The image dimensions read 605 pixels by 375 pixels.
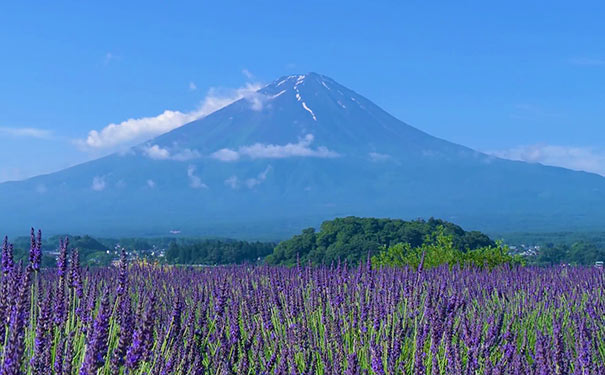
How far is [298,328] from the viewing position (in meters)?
4.84

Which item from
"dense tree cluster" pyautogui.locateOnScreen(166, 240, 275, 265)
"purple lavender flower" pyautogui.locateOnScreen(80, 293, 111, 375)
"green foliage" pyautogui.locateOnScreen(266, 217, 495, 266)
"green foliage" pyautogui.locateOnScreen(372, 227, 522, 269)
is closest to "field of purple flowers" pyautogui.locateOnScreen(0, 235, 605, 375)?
"purple lavender flower" pyautogui.locateOnScreen(80, 293, 111, 375)

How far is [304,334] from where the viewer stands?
446 centimetres

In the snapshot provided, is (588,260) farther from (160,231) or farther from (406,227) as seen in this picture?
(160,231)

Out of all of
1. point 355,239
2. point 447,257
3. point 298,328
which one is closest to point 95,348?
point 298,328

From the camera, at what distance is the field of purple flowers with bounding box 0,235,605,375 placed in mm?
2965

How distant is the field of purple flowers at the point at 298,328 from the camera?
2965 mm

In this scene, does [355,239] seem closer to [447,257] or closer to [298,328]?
[447,257]

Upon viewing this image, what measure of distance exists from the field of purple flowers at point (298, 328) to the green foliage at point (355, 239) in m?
6.96

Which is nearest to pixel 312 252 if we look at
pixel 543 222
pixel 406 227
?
pixel 406 227

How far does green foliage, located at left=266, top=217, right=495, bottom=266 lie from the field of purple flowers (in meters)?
6.96

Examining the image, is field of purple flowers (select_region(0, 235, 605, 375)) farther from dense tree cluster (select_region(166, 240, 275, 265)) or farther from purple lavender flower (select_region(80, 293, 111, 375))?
dense tree cluster (select_region(166, 240, 275, 265))

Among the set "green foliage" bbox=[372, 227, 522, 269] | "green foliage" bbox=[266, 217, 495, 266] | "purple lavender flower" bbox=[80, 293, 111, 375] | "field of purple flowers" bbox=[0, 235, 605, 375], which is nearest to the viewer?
"purple lavender flower" bbox=[80, 293, 111, 375]

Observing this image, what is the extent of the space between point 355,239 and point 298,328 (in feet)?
37.2

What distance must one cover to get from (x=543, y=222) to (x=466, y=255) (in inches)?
6741
